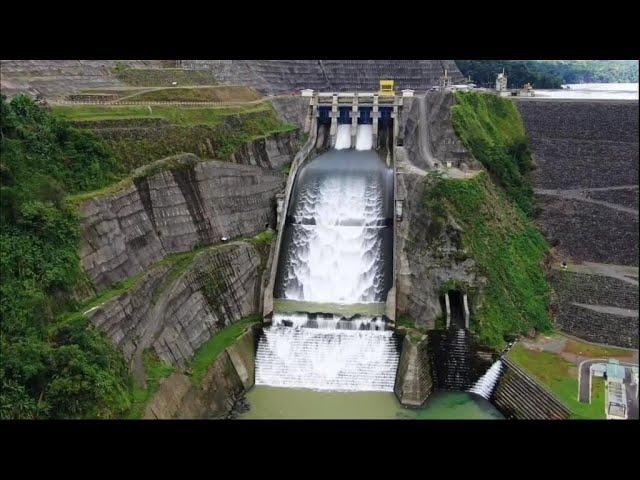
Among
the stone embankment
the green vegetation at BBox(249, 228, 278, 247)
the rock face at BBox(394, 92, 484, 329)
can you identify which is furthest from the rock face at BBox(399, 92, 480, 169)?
the green vegetation at BBox(249, 228, 278, 247)

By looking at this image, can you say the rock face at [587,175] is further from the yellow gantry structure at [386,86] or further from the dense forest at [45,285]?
the dense forest at [45,285]

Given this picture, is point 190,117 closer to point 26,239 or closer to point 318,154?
point 318,154

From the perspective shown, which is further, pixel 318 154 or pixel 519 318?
pixel 318 154

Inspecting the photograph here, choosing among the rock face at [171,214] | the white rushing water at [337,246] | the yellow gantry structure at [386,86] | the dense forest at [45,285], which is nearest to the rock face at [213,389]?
the dense forest at [45,285]

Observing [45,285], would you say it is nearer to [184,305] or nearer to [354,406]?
[184,305]

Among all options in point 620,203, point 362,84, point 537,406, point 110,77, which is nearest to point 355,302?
point 537,406

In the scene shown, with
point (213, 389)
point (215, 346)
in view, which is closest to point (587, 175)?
point (215, 346)
